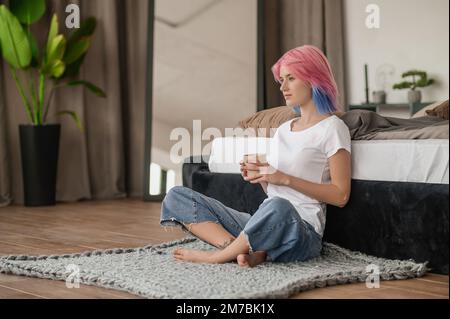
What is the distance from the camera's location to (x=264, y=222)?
235cm

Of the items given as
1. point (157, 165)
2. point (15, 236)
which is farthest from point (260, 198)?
point (157, 165)

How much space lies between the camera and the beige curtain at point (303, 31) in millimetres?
5379

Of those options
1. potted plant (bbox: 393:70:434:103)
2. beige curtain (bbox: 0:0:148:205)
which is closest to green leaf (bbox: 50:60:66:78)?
beige curtain (bbox: 0:0:148:205)

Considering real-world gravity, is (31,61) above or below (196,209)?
above

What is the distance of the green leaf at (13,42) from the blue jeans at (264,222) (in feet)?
8.34

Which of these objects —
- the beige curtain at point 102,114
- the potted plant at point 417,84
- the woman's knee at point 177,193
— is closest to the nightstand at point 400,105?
the potted plant at point 417,84

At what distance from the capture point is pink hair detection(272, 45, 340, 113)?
8.17 feet

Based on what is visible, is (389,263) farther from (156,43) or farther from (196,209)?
(156,43)

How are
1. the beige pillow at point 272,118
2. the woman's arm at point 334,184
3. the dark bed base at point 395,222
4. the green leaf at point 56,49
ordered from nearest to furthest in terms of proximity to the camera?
the dark bed base at point 395,222, the woman's arm at point 334,184, the beige pillow at point 272,118, the green leaf at point 56,49

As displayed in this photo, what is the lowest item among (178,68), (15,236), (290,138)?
(15,236)

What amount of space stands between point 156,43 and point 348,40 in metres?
1.34

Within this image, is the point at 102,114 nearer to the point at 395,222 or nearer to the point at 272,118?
the point at 272,118

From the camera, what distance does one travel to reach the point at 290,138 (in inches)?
101

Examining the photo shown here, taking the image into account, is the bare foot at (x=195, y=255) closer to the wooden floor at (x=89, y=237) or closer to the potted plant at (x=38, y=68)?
the wooden floor at (x=89, y=237)
